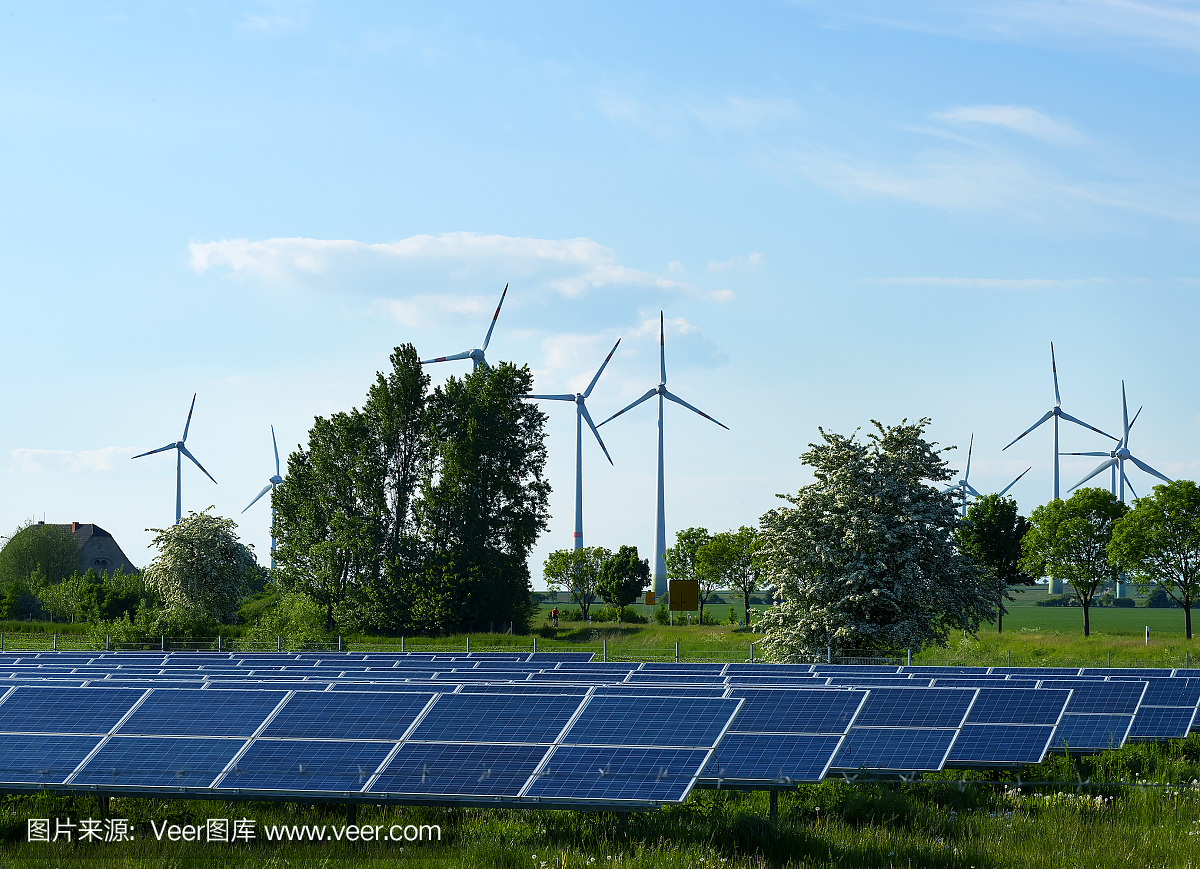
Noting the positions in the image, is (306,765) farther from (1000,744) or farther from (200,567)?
(200,567)

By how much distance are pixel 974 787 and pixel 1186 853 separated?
16.0 ft

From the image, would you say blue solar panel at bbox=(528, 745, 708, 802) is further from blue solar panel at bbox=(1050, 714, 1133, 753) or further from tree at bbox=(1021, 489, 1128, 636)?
tree at bbox=(1021, 489, 1128, 636)

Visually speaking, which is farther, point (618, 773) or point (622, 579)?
point (622, 579)

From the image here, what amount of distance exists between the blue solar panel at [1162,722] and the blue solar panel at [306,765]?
47.5 feet

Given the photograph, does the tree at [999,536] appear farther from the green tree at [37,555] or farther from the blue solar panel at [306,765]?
the green tree at [37,555]

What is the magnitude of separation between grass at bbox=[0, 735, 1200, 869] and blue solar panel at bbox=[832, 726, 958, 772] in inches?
15.6

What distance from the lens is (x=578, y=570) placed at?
392 ft

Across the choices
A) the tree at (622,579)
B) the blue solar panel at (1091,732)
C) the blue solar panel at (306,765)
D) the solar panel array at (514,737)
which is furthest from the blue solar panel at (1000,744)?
the tree at (622,579)

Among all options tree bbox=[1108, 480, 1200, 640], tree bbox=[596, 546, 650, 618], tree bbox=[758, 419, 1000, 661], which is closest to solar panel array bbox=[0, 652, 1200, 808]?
tree bbox=[758, 419, 1000, 661]

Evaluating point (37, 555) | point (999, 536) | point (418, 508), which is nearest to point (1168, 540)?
point (999, 536)

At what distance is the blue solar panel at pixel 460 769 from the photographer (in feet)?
43.7

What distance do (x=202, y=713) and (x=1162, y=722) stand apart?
17.4 meters

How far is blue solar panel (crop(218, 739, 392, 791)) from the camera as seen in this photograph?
13.7 m

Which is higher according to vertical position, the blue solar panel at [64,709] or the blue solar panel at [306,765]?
the blue solar panel at [64,709]
